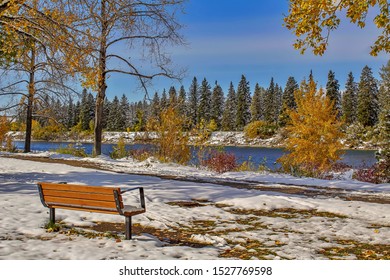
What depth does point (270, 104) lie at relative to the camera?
238ft

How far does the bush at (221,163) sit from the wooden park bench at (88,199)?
35.8 feet

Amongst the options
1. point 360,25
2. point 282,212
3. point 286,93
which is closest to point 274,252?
point 282,212

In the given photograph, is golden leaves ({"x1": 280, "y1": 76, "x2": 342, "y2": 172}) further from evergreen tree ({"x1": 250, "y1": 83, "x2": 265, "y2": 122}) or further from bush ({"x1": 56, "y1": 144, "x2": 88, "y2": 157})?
evergreen tree ({"x1": 250, "y1": 83, "x2": 265, "y2": 122})

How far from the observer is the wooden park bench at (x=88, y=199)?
5758 millimetres

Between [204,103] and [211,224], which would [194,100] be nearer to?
[204,103]

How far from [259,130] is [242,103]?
317 inches

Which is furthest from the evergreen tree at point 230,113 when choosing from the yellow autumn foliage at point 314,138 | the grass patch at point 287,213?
the grass patch at point 287,213

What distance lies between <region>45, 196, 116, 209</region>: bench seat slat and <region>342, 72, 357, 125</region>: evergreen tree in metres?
64.2

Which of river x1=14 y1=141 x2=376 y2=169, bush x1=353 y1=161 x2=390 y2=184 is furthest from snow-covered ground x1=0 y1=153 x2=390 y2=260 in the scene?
river x1=14 y1=141 x2=376 y2=169

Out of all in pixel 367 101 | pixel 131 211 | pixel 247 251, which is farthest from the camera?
pixel 367 101

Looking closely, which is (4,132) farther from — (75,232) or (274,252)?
(274,252)

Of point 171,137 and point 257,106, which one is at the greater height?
point 257,106

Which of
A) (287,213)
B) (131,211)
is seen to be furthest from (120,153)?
(131,211)

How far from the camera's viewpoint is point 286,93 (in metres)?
67.1
